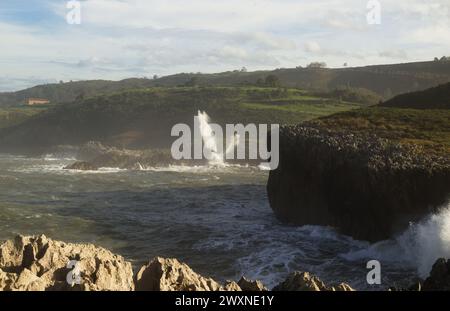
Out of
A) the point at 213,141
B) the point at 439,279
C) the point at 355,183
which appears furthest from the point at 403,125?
the point at 213,141

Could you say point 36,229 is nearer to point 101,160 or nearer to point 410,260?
point 410,260

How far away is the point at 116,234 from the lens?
32.4 meters

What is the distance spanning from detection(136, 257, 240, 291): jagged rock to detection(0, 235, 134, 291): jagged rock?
356 millimetres

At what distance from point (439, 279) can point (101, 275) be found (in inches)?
363

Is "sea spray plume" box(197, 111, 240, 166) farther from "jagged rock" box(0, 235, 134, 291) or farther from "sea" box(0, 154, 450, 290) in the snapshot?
"jagged rock" box(0, 235, 134, 291)

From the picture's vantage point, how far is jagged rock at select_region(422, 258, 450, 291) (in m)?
14.8

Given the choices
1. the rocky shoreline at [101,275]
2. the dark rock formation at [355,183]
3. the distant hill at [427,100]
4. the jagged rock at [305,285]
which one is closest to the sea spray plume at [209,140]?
the distant hill at [427,100]

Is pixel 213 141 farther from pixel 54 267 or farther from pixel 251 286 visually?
pixel 251 286

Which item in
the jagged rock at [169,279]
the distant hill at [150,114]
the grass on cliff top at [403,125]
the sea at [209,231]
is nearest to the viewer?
the jagged rock at [169,279]

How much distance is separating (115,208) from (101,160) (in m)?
36.8

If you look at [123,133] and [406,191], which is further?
[123,133]

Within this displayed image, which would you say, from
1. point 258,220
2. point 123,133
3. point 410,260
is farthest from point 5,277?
point 123,133

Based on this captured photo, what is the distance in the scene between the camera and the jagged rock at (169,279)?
1249cm

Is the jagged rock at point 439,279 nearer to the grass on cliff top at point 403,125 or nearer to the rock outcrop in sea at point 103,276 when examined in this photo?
the rock outcrop in sea at point 103,276
